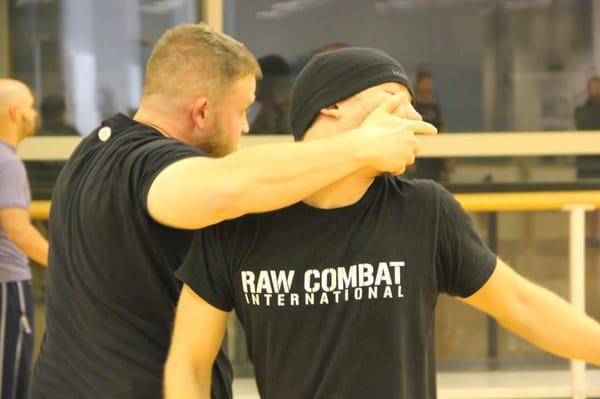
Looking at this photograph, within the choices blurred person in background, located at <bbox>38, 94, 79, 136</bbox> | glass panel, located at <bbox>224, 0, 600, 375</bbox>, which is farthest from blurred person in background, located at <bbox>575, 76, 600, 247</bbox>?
blurred person in background, located at <bbox>38, 94, 79, 136</bbox>

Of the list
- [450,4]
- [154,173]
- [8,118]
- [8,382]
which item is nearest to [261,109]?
[450,4]

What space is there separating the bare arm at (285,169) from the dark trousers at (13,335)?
2.20 metres

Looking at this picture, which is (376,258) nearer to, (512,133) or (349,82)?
(349,82)

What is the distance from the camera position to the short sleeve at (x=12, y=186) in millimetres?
3348

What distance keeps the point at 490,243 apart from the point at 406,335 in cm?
344

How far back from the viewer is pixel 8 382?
3.42 m

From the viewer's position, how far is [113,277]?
1.73 meters

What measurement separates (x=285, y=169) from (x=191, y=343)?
0.99 ft

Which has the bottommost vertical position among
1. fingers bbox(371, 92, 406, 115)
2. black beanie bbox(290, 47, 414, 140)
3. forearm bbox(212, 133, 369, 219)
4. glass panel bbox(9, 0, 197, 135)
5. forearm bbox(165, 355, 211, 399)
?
forearm bbox(165, 355, 211, 399)

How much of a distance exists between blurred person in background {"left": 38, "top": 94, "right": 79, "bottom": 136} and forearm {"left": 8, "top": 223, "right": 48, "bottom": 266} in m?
1.32

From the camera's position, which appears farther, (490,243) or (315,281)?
(490,243)

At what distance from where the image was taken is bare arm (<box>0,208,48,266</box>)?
327cm

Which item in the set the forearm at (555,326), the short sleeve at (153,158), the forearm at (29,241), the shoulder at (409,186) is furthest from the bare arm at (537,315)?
the forearm at (29,241)

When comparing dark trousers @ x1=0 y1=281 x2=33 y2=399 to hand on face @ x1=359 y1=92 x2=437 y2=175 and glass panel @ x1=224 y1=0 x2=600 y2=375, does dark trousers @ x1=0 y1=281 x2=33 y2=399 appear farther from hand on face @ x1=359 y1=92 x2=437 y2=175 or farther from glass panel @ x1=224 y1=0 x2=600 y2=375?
hand on face @ x1=359 y1=92 x2=437 y2=175
